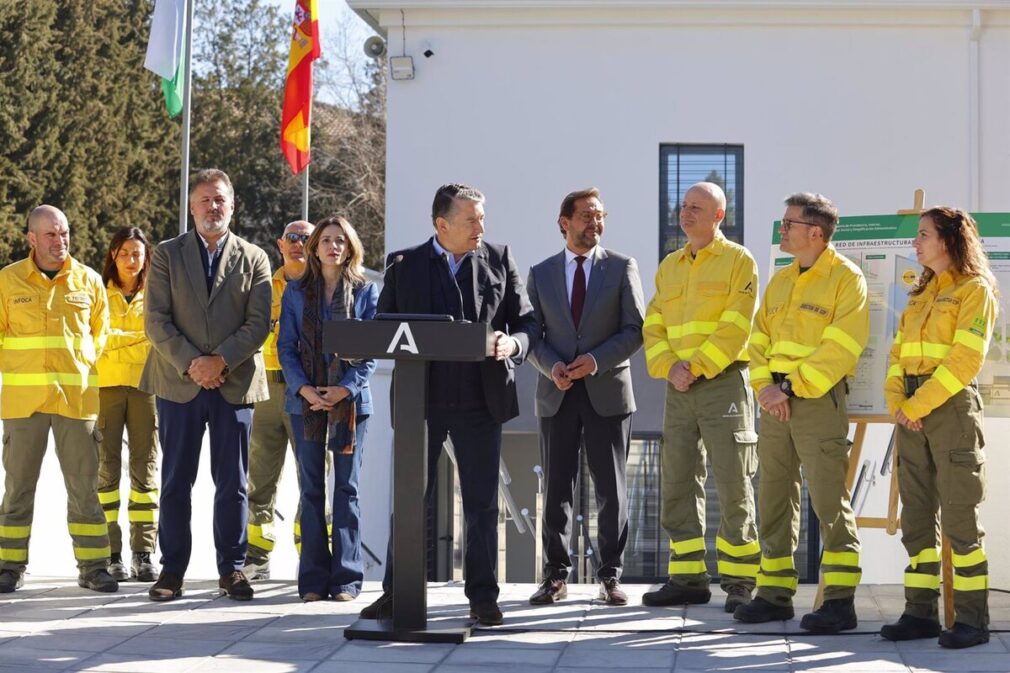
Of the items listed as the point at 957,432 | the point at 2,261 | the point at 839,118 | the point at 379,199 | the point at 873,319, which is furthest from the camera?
the point at 379,199

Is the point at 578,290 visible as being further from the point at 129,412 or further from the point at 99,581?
the point at 99,581

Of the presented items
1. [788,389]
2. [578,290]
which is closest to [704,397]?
[788,389]

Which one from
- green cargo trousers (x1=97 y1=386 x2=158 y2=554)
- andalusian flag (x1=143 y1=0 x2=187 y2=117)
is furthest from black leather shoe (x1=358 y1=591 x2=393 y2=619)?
andalusian flag (x1=143 y1=0 x2=187 y2=117)

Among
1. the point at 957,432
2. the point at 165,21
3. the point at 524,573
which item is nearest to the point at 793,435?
the point at 957,432

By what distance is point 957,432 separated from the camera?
606 cm

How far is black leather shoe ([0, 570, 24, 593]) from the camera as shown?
7421mm

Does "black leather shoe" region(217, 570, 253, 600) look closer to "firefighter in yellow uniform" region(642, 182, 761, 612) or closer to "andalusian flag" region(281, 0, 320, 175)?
"firefighter in yellow uniform" region(642, 182, 761, 612)

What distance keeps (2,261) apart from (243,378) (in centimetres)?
2502

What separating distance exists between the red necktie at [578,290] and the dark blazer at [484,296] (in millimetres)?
686

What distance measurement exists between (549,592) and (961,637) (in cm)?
213

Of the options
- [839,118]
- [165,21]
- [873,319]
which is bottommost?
[873,319]

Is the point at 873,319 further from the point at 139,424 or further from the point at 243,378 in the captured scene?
the point at 139,424

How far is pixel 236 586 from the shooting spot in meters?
7.18

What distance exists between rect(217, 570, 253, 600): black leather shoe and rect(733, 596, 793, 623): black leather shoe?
2.56 m
